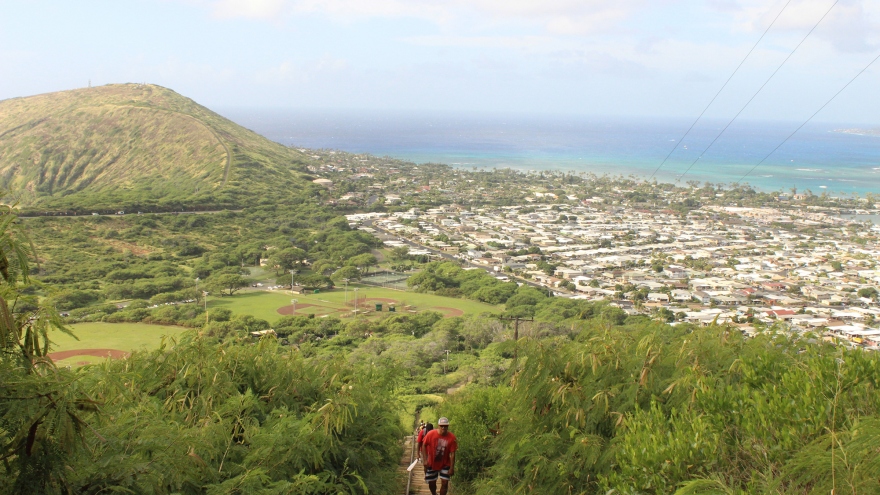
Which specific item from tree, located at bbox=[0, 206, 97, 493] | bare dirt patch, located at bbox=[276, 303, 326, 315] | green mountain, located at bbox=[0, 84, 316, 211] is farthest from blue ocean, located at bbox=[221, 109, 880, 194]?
tree, located at bbox=[0, 206, 97, 493]

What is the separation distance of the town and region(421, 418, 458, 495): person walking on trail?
5.72 meters

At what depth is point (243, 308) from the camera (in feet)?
83.1

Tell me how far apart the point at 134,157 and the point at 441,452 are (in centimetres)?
5651

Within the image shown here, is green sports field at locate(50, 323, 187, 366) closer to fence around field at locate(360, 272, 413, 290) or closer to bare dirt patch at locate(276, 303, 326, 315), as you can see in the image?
bare dirt patch at locate(276, 303, 326, 315)

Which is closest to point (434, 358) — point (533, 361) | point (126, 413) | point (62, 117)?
point (533, 361)

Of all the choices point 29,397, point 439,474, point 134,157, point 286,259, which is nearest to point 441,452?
point 439,474

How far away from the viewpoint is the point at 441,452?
5535 millimetres

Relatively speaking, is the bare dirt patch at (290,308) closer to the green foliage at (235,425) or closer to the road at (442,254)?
the road at (442,254)

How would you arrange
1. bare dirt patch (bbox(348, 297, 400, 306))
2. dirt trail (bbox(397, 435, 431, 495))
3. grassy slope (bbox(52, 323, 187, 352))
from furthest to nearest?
1. bare dirt patch (bbox(348, 297, 400, 306))
2. grassy slope (bbox(52, 323, 187, 352))
3. dirt trail (bbox(397, 435, 431, 495))

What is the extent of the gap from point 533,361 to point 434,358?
39.9 feet

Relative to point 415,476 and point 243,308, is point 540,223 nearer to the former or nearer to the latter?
point 243,308

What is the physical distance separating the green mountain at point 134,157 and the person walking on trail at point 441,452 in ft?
133

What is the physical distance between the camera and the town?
24.4m

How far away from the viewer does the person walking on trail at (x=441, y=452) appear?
5.52 m
